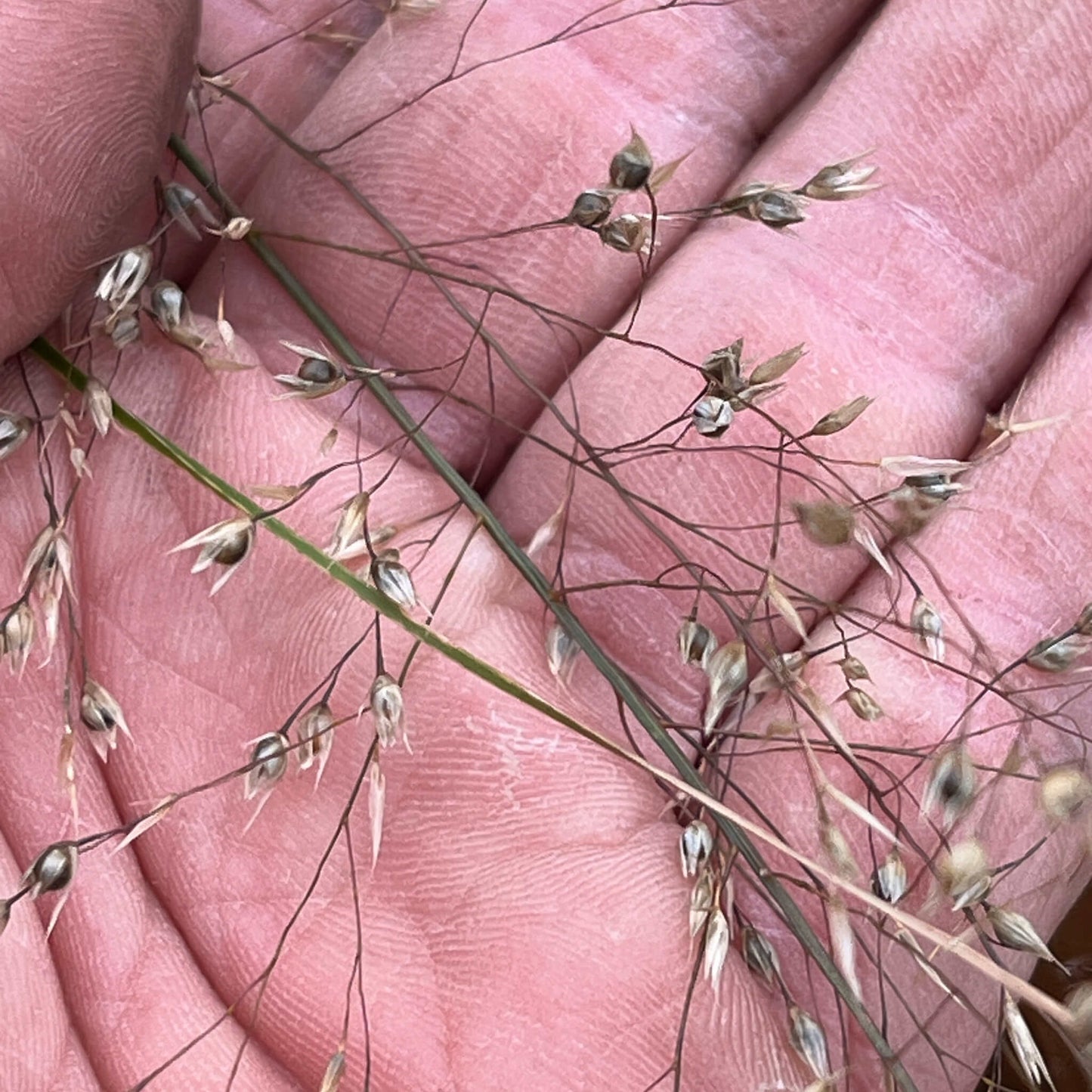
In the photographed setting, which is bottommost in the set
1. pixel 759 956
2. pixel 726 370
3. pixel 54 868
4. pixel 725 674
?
pixel 54 868

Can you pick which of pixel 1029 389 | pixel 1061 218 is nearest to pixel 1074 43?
pixel 1061 218

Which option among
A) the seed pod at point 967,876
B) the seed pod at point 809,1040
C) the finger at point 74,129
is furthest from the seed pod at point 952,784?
the finger at point 74,129

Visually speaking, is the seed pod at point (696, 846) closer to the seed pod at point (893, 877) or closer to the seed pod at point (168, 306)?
the seed pod at point (893, 877)

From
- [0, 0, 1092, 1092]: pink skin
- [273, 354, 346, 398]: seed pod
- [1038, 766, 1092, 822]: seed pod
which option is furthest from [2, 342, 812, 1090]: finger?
[1038, 766, 1092, 822]: seed pod

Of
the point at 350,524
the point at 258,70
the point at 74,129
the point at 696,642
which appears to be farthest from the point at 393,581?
the point at 258,70

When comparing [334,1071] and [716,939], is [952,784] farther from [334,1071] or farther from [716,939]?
[334,1071]

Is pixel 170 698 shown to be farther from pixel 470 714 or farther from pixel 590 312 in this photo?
pixel 590 312

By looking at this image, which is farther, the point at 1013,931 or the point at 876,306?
the point at 876,306

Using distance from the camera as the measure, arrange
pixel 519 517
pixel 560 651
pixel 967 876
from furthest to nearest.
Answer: pixel 519 517, pixel 560 651, pixel 967 876
